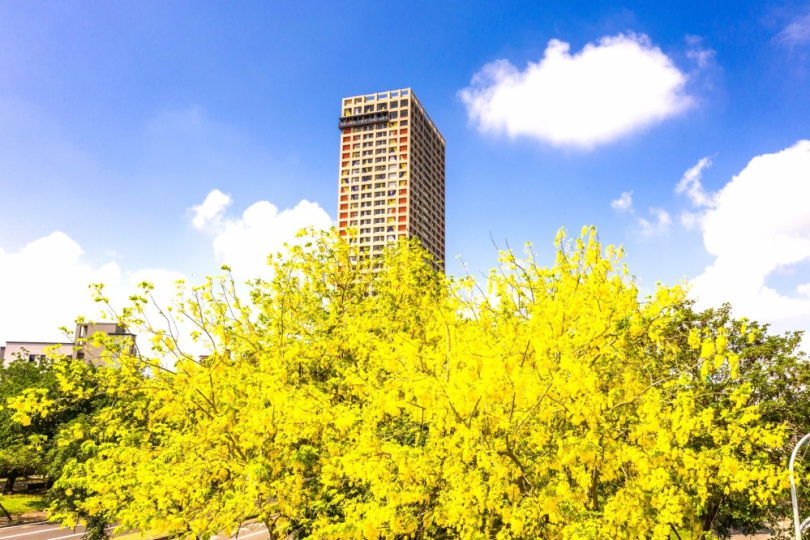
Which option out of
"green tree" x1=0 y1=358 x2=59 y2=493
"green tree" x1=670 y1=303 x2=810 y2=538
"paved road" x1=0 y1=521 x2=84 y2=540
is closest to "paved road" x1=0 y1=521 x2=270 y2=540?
"paved road" x1=0 y1=521 x2=84 y2=540

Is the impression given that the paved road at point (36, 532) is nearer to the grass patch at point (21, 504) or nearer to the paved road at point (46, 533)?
the paved road at point (46, 533)

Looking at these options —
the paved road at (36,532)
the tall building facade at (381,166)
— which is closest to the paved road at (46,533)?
the paved road at (36,532)

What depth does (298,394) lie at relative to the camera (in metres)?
7.78

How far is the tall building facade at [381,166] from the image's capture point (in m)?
83.6

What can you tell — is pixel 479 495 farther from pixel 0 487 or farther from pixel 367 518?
pixel 0 487

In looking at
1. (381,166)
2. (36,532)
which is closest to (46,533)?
(36,532)

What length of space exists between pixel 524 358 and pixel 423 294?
182 inches

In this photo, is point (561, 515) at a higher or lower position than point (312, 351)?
lower

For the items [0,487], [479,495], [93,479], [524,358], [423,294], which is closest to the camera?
[479,495]

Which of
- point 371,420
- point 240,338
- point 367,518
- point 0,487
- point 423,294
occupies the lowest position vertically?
point 0,487

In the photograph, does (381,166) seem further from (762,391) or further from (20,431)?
(762,391)

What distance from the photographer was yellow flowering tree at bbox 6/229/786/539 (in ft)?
20.0

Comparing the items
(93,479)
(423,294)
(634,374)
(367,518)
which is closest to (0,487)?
(93,479)

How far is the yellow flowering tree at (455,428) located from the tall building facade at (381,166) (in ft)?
238
